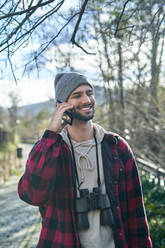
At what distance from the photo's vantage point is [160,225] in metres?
3.75

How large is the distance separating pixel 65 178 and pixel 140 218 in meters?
0.63

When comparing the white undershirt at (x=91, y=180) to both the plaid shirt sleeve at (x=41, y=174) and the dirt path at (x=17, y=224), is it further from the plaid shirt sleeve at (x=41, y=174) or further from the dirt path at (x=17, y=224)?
the dirt path at (x=17, y=224)

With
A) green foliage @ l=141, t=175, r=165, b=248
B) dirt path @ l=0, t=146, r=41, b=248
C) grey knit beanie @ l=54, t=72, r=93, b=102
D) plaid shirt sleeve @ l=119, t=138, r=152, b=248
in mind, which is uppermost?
grey knit beanie @ l=54, t=72, r=93, b=102

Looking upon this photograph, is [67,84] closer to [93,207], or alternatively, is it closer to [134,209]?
[93,207]

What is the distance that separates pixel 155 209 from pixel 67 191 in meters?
2.52

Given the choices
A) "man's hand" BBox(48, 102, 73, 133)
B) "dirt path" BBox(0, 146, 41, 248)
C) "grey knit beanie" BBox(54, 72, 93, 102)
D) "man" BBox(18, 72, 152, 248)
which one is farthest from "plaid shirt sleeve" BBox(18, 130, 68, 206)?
"dirt path" BBox(0, 146, 41, 248)

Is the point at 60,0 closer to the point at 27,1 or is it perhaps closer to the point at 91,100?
the point at 27,1

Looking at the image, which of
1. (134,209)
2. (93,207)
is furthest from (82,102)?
(134,209)

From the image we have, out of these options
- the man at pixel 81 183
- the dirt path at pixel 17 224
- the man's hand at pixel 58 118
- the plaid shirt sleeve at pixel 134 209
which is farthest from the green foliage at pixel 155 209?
the dirt path at pixel 17 224

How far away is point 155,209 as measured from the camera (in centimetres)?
438

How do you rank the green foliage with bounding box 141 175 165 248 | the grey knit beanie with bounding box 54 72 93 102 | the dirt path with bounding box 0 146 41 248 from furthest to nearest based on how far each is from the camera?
the dirt path with bounding box 0 146 41 248, the green foliage with bounding box 141 175 165 248, the grey knit beanie with bounding box 54 72 93 102

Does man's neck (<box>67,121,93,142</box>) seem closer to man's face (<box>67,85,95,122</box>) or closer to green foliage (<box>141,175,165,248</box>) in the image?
man's face (<box>67,85,95,122</box>)

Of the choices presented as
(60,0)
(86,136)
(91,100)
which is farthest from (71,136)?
(60,0)

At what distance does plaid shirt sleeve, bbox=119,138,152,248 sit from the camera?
7.61 ft
